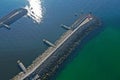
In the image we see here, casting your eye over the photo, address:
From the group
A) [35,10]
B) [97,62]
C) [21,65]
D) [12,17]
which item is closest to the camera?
A: [21,65]

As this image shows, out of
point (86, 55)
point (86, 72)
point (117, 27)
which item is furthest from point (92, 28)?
point (86, 72)

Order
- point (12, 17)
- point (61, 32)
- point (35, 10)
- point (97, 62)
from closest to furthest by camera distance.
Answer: point (97, 62) < point (61, 32) < point (12, 17) < point (35, 10)

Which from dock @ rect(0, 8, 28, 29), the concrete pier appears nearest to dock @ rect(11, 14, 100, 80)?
the concrete pier

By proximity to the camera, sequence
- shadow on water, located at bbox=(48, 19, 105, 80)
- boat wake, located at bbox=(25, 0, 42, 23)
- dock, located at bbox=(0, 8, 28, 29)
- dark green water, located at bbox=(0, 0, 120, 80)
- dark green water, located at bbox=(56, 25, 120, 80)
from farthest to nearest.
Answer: boat wake, located at bbox=(25, 0, 42, 23) < dock, located at bbox=(0, 8, 28, 29) < dark green water, located at bbox=(0, 0, 120, 80) < dark green water, located at bbox=(56, 25, 120, 80) < shadow on water, located at bbox=(48, 19, 105, 80)

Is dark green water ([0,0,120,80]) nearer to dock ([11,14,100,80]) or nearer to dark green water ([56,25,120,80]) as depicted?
dark green water ([56,25,120,80])

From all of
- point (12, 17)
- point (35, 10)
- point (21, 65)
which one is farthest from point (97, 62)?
point (35, 10)

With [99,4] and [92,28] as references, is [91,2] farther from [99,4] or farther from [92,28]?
[92,28]

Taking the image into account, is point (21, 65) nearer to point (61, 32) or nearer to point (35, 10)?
point (61, 32)

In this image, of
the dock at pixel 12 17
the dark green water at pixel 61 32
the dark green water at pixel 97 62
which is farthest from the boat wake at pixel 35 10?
the dark green water at pixel 97 62

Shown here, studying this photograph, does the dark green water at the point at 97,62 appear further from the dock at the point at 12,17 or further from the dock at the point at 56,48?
the dock at the point at 12,17
